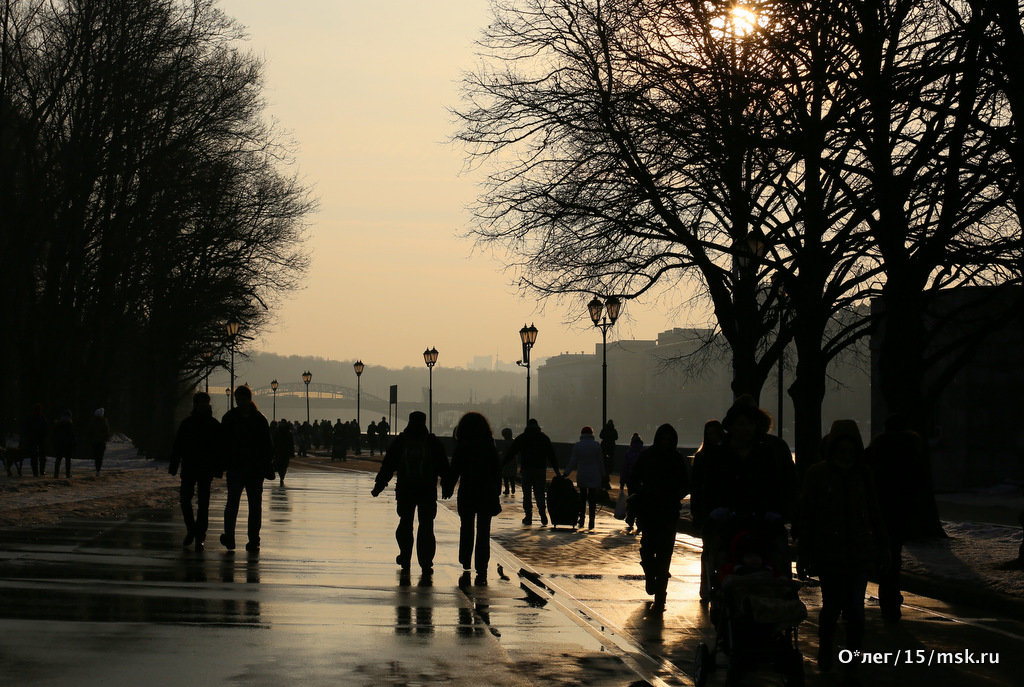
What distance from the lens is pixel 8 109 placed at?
129 ft

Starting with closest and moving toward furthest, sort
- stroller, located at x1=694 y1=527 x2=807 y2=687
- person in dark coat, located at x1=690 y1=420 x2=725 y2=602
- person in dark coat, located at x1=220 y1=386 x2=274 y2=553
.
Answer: stroller, located at x1=694 y1=527 x2=807 y2=687 → person in dark coat, located at x1=690 y1=420 x2=725 y2=602 → person in dark coat, located at x1=220 y1=386 x2=274 y2=553

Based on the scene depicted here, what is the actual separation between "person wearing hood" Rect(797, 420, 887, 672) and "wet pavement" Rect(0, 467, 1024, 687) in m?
0.45

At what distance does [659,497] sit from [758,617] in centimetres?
620

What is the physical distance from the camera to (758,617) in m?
8.48

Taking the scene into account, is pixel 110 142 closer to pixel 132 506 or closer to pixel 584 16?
pixel 132 506

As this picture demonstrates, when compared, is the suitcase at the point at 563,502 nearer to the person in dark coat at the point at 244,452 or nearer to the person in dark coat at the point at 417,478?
the person in dark coat at the point at 244,452

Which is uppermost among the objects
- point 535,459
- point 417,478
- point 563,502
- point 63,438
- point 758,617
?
point 63,438

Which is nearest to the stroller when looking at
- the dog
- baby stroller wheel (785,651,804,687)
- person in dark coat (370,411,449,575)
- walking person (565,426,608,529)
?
baby stroller wheel (785,651,804,687)

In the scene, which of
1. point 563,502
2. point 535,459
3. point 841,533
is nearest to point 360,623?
point 841,533

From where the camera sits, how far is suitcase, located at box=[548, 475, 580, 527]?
25859mm

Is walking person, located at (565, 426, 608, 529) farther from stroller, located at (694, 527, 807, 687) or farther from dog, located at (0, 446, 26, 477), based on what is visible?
dog, located at (0, 446, 26, 477)

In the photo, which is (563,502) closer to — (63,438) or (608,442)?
(63,438)

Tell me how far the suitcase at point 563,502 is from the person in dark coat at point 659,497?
1080cm

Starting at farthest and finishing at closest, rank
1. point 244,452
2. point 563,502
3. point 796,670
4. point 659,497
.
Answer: point 563,502 < point 244,452 < point 659,497 < point 796,670
